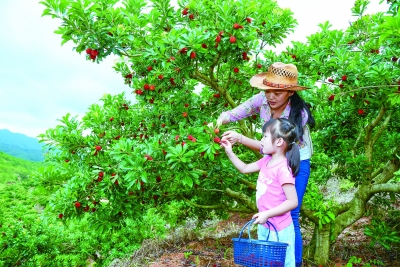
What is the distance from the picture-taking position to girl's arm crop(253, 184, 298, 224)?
8.05ft

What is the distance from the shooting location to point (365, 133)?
4.98 meters

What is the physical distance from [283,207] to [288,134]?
1.78 ft

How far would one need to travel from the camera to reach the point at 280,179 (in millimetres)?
2576

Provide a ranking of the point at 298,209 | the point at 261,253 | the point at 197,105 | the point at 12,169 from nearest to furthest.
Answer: the point at 261,253 → the point at 298,209 → the point at 197,105 → the point at 12,169

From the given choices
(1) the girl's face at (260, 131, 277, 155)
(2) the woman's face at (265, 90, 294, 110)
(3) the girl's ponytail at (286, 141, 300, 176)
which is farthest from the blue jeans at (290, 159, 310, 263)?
(2) the woman's face at (265, 90, 294, 110)

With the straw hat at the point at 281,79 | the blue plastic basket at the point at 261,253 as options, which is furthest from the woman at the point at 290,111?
the blue plastic basket at the point at 261,253

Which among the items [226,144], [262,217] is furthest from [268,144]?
[262,217]

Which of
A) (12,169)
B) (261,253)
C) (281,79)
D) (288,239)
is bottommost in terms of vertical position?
(261,253)

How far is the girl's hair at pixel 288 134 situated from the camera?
264cm

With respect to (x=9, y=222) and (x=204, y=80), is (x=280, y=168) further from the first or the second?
(x=9, y=222)

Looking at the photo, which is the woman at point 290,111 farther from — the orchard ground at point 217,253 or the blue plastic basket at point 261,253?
the orchard ground at point 217,253

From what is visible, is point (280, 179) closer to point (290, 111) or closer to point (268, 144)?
point (268, 144)

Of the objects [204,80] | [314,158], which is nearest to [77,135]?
[204,80]

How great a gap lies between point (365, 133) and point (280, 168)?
2950 millimetres
